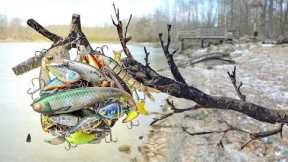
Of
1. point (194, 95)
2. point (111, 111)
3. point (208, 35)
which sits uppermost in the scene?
point (111, 111)

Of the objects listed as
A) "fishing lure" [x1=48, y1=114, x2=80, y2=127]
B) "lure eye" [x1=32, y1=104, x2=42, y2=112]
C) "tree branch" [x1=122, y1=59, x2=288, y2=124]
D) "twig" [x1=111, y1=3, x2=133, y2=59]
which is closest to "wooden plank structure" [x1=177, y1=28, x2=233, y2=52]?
"tree branch" [x1=122, y1=59, x2=288, y2=124]

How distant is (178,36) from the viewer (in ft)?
152

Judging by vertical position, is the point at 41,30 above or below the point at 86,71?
above

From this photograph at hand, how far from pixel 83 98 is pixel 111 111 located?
15 cm

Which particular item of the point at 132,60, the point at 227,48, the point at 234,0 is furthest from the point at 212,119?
the point at 234,0

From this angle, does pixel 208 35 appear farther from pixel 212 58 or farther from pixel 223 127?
pixel 223 127

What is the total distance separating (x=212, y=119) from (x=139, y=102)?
11.7m

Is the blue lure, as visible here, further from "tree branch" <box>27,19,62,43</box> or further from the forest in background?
the forest in background

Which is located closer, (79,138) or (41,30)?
(79,138)

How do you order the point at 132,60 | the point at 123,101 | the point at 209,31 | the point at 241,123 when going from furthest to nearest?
the point at 209,31
the point at 241,123
the point at 132,60
the point at 123,101

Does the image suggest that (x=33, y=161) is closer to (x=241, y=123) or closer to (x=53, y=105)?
(x=241, y=123)

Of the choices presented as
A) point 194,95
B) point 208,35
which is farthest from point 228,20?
point 194,95

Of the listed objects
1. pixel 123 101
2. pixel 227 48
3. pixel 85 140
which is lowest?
pixel 227 48

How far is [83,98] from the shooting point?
6.02 feet
